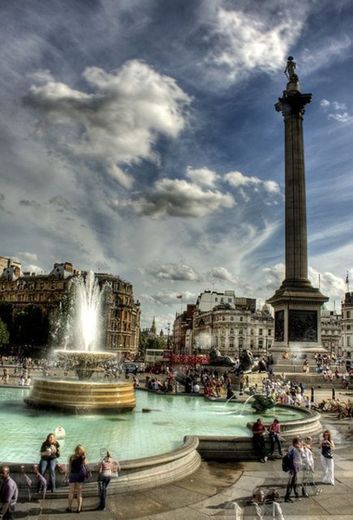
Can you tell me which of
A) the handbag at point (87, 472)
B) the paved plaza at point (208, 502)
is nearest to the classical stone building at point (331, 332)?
the paved plaza at point (208, 502)

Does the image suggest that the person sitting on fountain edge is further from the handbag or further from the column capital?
the column capital

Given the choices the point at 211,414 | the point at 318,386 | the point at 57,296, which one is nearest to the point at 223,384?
the point at 318,386

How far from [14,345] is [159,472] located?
95499 millimetres

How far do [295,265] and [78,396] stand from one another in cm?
3520

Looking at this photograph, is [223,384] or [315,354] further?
[315,354]

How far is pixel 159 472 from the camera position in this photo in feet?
38.2

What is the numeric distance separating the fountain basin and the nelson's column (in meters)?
27.1

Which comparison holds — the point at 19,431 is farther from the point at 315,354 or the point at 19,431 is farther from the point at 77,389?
the point at 315,354

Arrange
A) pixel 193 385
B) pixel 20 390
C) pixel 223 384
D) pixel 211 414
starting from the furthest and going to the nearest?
pixel 223 384 < pixel 193 385 < pixel 20 390 < pixel 211 414

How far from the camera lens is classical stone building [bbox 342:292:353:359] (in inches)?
4658

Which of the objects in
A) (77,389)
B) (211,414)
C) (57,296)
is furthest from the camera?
(57,296)

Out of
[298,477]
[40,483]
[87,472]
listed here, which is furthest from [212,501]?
[40,483]

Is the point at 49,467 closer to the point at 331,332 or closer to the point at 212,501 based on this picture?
the point at 212,501

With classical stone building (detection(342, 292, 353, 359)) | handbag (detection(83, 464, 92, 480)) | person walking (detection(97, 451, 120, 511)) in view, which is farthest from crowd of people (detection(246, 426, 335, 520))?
classical stone building (detection(342, 292, 353, 359))
